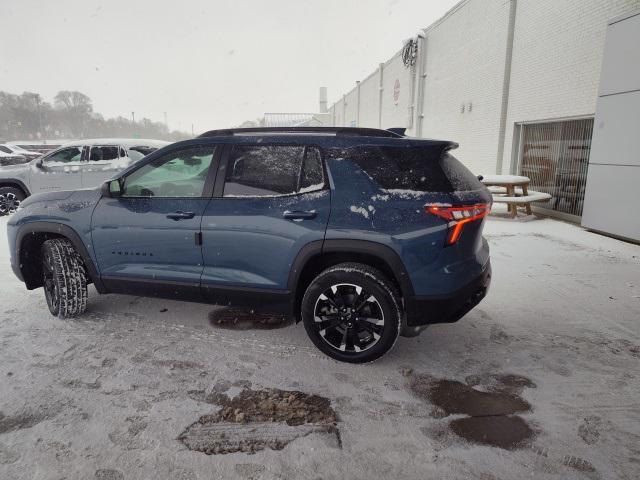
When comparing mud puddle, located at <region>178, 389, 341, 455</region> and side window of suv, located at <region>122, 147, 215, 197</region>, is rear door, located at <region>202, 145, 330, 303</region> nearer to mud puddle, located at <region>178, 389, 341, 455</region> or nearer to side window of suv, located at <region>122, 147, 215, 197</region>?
side window of suv, located at <region>122, 147, 215, 197</region>

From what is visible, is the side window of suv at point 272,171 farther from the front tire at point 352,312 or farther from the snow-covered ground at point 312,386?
the snow-covered ground at point 312,386

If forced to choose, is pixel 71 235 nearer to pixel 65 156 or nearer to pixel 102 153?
pixel 102 153

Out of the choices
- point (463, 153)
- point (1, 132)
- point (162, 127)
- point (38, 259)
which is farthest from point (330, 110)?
point (162, 127)

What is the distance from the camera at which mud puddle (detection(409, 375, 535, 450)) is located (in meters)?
2.46

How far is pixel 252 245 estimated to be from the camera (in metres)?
3.32

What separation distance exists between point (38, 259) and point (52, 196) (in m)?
0.74

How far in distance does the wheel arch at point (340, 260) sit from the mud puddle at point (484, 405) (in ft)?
2.26

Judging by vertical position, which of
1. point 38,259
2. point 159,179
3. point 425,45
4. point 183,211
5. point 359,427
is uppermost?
point 425,45

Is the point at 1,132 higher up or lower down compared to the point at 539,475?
higher up

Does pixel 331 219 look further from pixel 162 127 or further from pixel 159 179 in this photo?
pixel 162 127

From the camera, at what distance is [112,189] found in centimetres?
379

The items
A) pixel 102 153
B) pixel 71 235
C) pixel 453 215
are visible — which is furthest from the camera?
pixel 102 153

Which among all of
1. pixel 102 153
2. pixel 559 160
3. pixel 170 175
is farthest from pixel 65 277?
pixel 559 160

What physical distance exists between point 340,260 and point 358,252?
22cm
